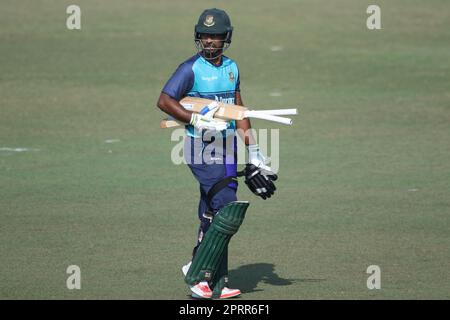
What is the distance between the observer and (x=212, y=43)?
784cm

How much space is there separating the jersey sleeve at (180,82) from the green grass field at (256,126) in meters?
1.57

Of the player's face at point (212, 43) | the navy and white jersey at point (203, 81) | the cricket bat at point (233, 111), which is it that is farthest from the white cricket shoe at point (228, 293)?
the player's face at point (212, 43)

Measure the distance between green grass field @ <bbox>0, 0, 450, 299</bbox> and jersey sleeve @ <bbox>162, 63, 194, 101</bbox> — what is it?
5.14ft

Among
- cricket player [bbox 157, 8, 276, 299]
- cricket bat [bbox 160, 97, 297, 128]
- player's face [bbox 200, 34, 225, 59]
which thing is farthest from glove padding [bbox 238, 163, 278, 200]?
player's face [bbox 200, 34, 225, 59]

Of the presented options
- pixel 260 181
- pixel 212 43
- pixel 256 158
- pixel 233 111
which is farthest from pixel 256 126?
pixel 233 111

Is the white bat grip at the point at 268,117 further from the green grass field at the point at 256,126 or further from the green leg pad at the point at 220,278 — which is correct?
the green grass field at the point at 256,126

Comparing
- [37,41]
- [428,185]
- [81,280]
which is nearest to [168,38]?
[37,41]

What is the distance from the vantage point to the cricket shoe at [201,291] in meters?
7.85

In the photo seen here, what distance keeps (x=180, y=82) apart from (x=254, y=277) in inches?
73.0

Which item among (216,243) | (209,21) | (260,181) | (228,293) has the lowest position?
(228,293)

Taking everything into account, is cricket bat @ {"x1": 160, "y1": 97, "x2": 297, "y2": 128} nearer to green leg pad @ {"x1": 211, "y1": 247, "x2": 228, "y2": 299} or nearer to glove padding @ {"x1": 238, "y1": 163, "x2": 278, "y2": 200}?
glove padding @ {"x1": 238, "y1": 163, "x2": 278, "y2": 200}

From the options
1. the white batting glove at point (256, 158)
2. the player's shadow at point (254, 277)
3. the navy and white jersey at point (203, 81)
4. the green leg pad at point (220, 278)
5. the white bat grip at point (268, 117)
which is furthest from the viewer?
the player's shadow at point (254, 277)

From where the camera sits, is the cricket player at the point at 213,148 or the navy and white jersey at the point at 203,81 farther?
the navy and white jersey at the point at 203,81

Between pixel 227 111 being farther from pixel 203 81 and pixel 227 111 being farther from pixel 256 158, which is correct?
pixel 256 158
